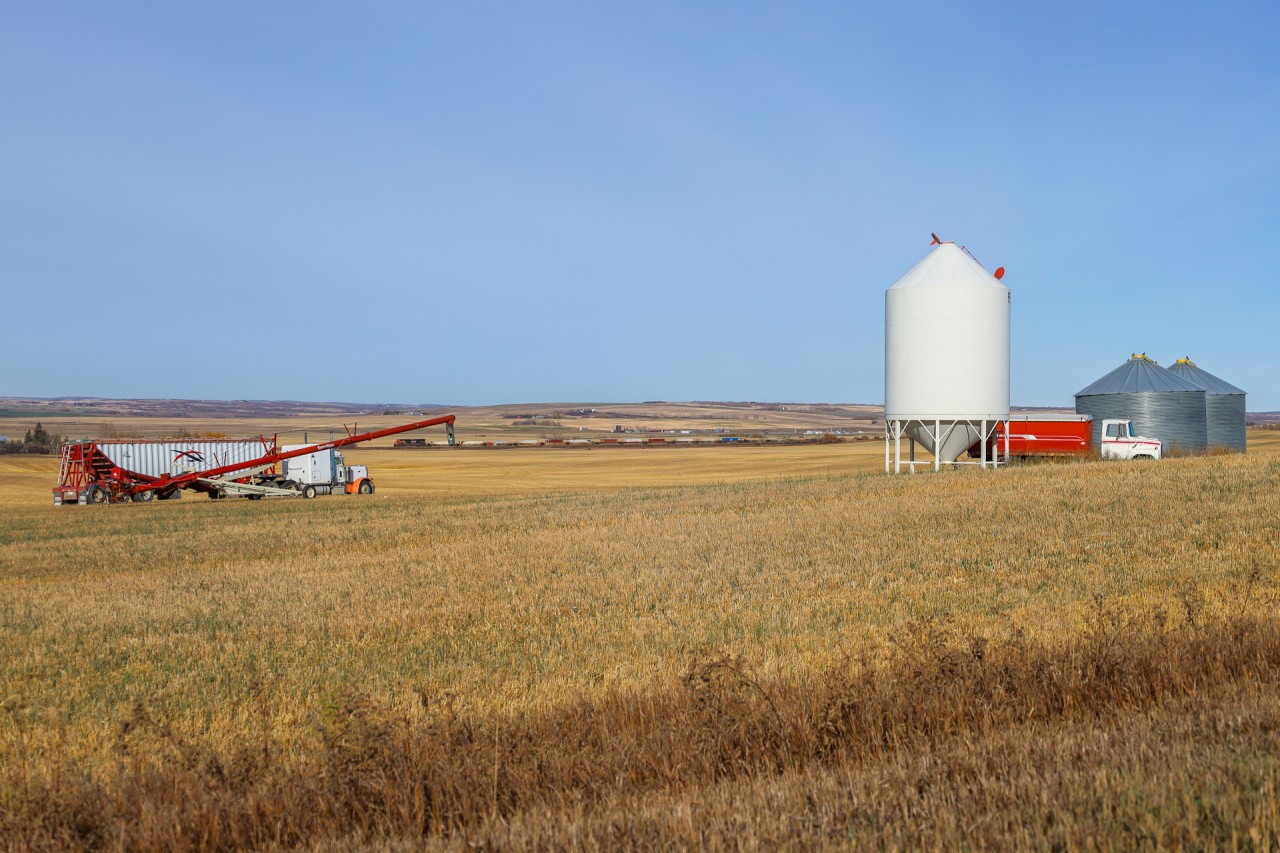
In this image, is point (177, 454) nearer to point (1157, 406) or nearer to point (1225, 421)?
point (1157, 406)

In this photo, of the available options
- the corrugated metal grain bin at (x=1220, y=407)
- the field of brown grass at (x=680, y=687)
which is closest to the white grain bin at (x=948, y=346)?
the field of brown grass at (x=680, y=687)

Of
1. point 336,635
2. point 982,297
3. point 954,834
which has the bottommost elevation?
point 336,635

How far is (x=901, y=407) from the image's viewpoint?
33.8m

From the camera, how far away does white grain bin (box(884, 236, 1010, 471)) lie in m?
32.5

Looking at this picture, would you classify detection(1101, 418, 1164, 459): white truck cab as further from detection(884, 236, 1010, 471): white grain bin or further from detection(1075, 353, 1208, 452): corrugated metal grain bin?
detection(884, 236, 1010, 471): white grain bin

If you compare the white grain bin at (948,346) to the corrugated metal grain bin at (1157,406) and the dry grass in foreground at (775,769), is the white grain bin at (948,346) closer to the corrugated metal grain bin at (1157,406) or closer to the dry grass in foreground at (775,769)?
the corrugated metal grain bin at (1157,406)

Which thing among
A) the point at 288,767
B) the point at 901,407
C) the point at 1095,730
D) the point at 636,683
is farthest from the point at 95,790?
the point at 901,407

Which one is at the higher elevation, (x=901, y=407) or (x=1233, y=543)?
(x=901, y=407)

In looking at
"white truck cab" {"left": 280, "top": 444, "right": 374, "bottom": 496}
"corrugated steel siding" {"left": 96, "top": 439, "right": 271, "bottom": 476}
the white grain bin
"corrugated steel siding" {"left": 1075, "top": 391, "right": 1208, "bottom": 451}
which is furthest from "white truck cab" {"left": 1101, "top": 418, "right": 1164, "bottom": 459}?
"corrugated steel siding" {"left": 96, "top": 439, "right": 271, "bottom": 476}

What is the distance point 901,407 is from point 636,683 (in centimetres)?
2690

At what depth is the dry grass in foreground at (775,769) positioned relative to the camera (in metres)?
4.50

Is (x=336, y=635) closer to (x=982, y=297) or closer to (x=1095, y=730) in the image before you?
(x=1095, y=730)

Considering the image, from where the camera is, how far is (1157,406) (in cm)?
4275

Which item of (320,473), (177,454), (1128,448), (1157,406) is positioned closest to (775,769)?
(1128,448)
